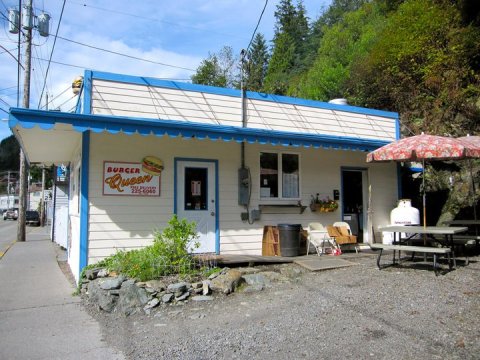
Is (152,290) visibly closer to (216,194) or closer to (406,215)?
(216,194)

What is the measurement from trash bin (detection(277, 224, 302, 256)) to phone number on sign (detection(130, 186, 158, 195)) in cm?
278

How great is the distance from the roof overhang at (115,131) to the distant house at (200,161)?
19 mm

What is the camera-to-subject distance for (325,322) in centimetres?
506

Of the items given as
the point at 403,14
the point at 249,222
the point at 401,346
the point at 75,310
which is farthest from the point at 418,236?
the point at 403,14

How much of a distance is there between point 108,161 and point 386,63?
15.7 m

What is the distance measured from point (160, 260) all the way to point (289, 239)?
123 inches

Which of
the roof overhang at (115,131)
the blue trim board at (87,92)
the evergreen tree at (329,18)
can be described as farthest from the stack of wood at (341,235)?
the evergreen tree at (329,18)

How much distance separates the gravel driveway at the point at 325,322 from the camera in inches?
169

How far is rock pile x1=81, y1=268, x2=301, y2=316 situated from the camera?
616 centimetres

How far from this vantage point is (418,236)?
1016 centimetres

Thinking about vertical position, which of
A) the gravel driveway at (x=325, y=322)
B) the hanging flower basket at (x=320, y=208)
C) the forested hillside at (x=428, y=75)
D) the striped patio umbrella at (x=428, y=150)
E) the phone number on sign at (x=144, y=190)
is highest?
the forested hillside at (x=428, y=75)

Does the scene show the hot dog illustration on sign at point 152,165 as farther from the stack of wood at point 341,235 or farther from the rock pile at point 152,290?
the stack of wood at point 341,235

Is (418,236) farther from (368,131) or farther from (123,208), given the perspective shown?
(123,208)

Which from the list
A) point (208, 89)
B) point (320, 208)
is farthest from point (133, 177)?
point (320, 208)
